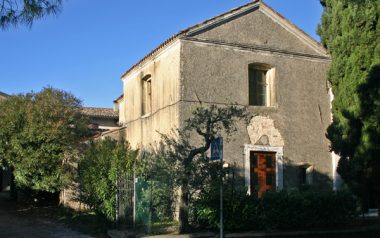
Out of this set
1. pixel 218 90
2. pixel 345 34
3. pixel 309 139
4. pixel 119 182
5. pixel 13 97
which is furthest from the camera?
pixel 13 97

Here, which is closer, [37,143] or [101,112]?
[37,143]

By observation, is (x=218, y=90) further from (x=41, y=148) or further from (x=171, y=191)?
(x=41, y=148)

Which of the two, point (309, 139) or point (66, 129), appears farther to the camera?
point (66, 129)

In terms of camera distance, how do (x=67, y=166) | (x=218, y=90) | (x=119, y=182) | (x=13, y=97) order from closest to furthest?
(x=119, y=182) < (x=218, y=90) < (x=67, y=166) < (x=13, y=97)

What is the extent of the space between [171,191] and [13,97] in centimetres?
1185

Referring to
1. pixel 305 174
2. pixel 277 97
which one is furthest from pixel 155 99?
pixel 305 174

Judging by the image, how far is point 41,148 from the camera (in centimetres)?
1997

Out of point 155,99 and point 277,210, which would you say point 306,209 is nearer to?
point 277,210

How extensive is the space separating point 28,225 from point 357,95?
1217 cm

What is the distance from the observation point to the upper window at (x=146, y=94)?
70.2 ft

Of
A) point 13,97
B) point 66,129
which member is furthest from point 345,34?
point 13,97

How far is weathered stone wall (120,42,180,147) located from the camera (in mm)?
18109

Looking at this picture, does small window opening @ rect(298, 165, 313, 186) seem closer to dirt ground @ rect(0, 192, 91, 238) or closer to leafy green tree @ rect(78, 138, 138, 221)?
leafy green tree @ rect(78, 138, 138, 221)

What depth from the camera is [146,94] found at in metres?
21.7
